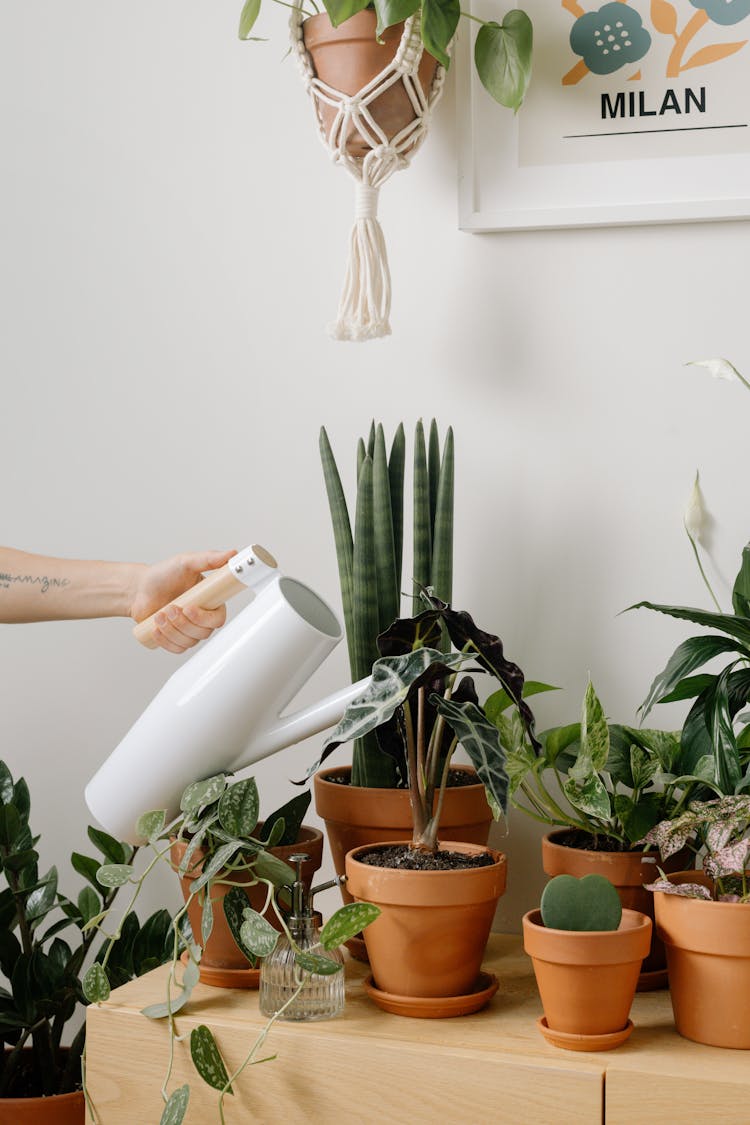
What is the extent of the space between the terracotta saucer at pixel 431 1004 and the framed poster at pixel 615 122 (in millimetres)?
897

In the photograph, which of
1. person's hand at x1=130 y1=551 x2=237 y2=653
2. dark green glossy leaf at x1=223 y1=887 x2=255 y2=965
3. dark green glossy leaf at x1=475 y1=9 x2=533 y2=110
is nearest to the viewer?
dark green glossy leaf at x1=223 y1=887 x2=255 y2=965

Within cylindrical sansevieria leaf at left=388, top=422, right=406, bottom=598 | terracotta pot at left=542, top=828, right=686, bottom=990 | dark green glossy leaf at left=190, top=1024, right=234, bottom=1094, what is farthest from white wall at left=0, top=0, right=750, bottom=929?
dark green glossy leaf at left=190, top=1024, right=234, bottom=1094

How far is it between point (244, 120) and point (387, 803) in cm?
94

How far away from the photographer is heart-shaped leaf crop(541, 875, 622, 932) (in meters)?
0.99

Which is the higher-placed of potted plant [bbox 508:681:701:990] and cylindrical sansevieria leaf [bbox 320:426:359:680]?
cylindrical sansevieria leaf [bbox 320:426:359:680]

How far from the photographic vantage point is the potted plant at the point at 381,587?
1246 mm

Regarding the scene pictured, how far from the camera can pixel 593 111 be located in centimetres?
137

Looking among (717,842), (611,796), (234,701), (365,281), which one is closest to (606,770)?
(611,796)

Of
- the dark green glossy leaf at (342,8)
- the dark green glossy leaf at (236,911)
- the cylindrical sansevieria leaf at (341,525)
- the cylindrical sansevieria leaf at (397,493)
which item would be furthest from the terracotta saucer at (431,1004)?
the dark green glossy leaf at (342,8)

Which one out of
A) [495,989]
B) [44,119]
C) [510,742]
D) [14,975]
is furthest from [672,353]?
[14,975]

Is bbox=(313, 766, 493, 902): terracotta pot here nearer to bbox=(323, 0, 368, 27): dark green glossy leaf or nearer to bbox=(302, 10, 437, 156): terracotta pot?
bbox=(302, 10, 437, 156): terracotta pot

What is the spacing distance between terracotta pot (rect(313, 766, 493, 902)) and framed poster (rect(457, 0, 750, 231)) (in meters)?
0.70

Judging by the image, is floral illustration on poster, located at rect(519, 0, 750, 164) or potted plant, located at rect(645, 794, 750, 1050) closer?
potted plant, located at rect(645, 794, 750, 1050)

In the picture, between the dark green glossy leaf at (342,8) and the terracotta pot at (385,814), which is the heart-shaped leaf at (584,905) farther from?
the dark green glossy leaf at (342,8)
